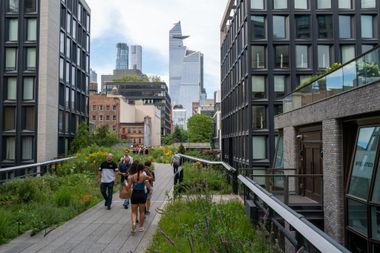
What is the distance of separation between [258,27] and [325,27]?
21.2 ft

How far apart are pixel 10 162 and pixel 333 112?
33.9 metres

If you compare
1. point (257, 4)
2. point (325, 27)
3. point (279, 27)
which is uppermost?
point (257, 4)

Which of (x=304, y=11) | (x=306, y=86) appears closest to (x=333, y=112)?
→ (x=306, y=86)

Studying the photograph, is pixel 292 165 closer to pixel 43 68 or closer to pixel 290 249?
pixel 290 249

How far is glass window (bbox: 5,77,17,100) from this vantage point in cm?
3956

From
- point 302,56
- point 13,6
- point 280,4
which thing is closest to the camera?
point 302,56

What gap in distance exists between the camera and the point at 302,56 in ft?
128

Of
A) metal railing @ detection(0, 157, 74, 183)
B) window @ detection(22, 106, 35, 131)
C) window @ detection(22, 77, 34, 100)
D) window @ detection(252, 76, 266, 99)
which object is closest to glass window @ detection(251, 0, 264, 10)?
window @ detection(252, 76, 266, 99)

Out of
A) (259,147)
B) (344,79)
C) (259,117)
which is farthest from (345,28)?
(344,79)

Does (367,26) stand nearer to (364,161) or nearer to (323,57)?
(323,57)

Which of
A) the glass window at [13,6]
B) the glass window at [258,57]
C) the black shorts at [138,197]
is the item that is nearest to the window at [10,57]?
the glass window at [13,6]

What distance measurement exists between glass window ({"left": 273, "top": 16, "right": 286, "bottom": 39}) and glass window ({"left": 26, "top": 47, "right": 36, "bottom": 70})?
23678 mm

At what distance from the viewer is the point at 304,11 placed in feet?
127

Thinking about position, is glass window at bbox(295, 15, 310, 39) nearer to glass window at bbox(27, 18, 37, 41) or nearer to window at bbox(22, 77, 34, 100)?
glass window at bbox(27, 18, 37, 41)
